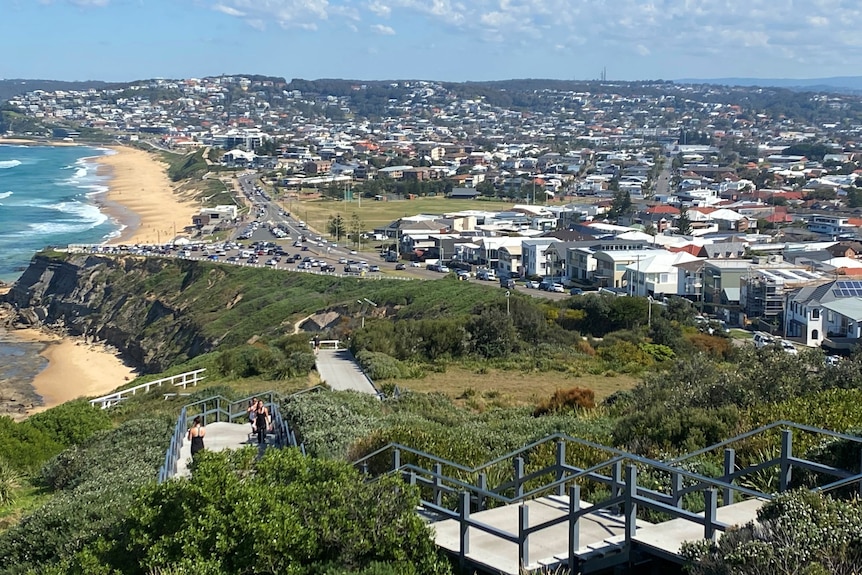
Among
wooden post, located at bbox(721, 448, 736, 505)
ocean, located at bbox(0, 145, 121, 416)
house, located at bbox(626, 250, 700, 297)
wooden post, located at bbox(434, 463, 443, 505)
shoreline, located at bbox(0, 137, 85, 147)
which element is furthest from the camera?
shoreline, located at bbox(0, 137, 85, 147)

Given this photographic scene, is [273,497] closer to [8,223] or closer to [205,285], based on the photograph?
[205,285]

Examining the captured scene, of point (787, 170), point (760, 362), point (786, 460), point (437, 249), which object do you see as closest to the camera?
point (786, 460)

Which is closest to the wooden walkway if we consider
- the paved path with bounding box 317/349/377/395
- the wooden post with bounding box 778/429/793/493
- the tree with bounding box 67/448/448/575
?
the wooden post with bounding box 778/429/793/493

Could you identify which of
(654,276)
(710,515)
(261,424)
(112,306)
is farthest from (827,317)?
(710,515)

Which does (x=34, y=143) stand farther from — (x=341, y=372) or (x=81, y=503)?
(x=81, y=503)

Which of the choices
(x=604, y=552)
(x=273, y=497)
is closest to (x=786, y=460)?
(x=604, y=552)

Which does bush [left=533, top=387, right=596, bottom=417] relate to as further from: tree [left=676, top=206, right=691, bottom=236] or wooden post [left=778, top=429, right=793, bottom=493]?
tree [left=676, top=206, right=691, bottom=236]
